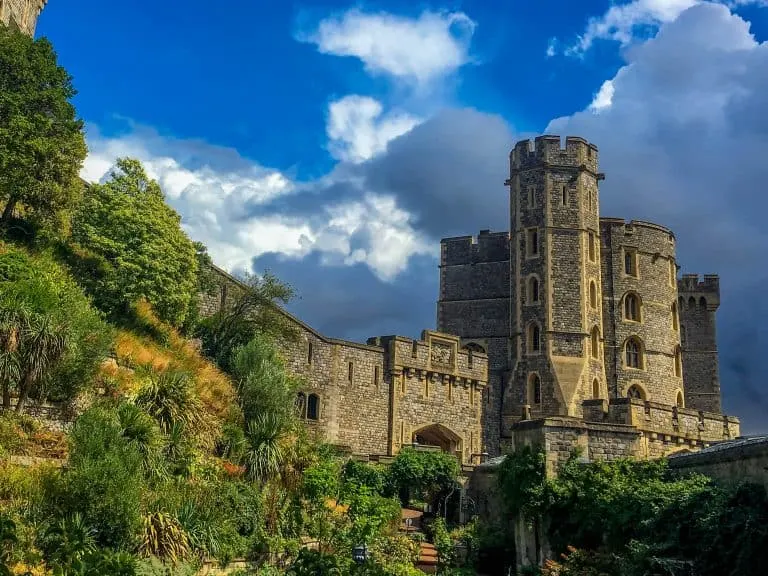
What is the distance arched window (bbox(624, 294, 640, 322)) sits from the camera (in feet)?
151

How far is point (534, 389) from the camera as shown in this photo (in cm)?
4288

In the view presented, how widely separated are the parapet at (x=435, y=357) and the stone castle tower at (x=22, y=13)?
20.4 m

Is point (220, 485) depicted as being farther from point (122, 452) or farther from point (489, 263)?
point (489, 263)

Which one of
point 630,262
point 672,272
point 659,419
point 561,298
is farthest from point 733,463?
point 672,272

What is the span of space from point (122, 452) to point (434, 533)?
12.6 meters

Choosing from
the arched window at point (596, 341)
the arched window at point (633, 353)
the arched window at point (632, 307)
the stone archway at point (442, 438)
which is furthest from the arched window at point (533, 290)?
the stone archway at point (442, 438)

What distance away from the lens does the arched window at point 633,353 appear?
45.7m

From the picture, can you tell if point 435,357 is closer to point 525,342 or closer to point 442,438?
point 442,438

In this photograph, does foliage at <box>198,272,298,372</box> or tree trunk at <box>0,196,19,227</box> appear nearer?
tree trunk at <box>0,196,19,227</box>

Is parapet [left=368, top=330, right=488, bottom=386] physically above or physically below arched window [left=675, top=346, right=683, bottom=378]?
below

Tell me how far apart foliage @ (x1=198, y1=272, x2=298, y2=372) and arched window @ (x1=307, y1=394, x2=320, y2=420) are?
2675 millimetres

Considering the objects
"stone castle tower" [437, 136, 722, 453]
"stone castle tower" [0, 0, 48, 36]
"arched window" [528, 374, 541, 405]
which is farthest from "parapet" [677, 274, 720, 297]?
"stone castle tower" [0, 0, 48, 36]

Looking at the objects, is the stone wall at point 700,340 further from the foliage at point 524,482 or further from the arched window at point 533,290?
the foliage at point 524,482

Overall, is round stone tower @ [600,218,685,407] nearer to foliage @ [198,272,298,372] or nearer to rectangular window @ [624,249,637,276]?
rectangular window @ [624,249,637,276]
